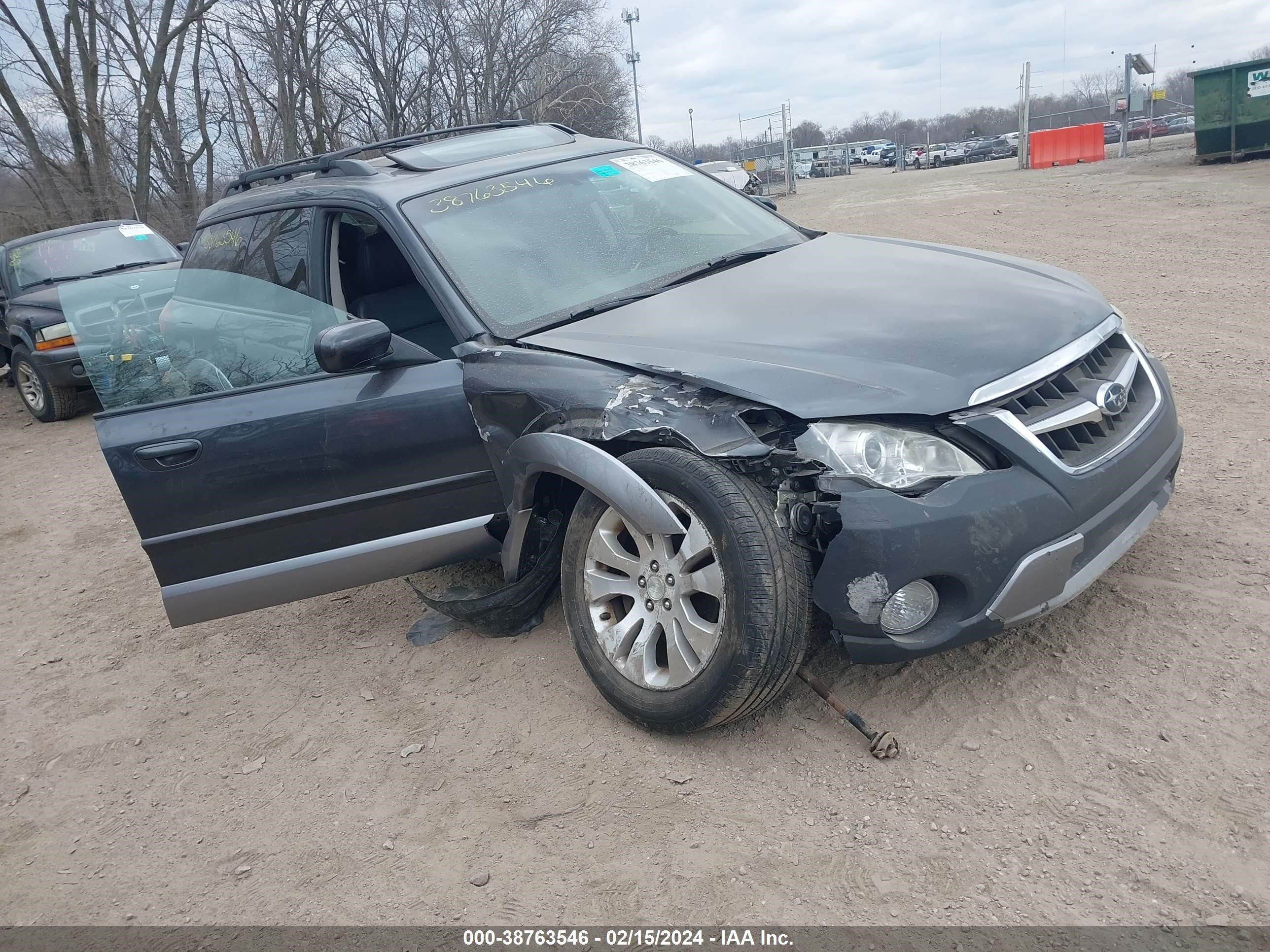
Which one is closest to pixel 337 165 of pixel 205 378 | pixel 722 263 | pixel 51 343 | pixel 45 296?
pixel 205 378

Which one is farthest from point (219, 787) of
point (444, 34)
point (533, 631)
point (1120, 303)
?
point (444, 34)

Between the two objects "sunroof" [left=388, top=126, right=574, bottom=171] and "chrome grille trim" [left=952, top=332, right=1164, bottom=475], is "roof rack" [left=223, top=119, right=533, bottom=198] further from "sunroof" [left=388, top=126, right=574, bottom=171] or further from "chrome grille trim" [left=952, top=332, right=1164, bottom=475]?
"chrome grille trim" [left=952, top=332, right=1164, bottom=475]

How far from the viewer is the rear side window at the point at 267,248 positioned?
393 centimetres

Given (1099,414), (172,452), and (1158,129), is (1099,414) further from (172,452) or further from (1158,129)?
(1158,129)

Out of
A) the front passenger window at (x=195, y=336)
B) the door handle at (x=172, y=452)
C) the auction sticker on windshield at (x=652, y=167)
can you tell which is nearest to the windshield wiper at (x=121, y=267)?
the front passenger window at (x=195, y=336)

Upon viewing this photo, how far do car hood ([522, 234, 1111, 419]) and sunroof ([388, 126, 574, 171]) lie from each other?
1.24m

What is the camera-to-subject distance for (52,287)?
9.98 m

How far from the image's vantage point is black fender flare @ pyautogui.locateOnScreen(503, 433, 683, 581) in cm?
279

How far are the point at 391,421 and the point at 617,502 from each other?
1.01 metres

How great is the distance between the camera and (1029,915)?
2.20 m

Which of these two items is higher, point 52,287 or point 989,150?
point 989,150

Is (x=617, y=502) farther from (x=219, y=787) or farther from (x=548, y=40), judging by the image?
(x=548, y=40)

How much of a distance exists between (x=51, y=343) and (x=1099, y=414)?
31.7 feet

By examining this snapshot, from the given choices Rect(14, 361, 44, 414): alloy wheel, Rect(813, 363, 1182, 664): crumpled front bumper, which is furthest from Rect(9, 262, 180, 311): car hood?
Rect(813, 363, 1182, 664): crumpled front bumper
